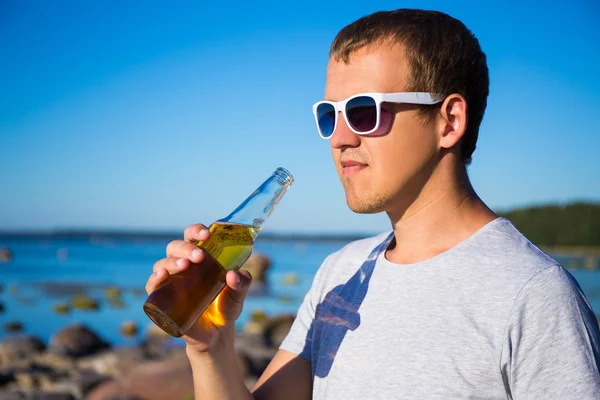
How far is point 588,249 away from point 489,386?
4673 cm

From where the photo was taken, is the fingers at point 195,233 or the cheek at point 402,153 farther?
the cheek at point 402,153

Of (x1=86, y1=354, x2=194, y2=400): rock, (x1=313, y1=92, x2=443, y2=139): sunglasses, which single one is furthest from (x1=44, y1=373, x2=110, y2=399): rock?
(x1=313, y1=92, x2=443, y2=139): sunglasses

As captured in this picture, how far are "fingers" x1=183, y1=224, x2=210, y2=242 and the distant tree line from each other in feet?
141

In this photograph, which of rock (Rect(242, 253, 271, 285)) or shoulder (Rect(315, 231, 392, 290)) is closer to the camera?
shoulder (Rect(315, 231, 392, 290))

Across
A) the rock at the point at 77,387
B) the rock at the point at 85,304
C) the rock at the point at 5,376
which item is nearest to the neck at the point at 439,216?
the rock at the point at 77,387

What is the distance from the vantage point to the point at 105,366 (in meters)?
11.7

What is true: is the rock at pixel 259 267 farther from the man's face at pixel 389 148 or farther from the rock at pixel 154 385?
the man's face at pixel 389 148

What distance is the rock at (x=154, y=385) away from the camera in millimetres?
7766

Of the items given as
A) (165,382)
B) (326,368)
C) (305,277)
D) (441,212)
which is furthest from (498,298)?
(305,277)

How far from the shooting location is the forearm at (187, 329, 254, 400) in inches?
89.1

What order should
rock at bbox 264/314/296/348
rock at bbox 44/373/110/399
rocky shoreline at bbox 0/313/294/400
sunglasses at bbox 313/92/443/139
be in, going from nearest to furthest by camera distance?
1. sunglasses at bbox 313/92/443/139
2. rocky shoreline at bbox 0/313/294/400
3. rock at bbox 44/373/110/399
4. rock at bbox 264/314/296/348

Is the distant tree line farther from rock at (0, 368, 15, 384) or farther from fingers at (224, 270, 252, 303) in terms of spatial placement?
fingers at (224, 270, 252, 303)

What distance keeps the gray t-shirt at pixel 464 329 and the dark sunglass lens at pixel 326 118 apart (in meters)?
0.55

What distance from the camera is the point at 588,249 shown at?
4362 centimetres
